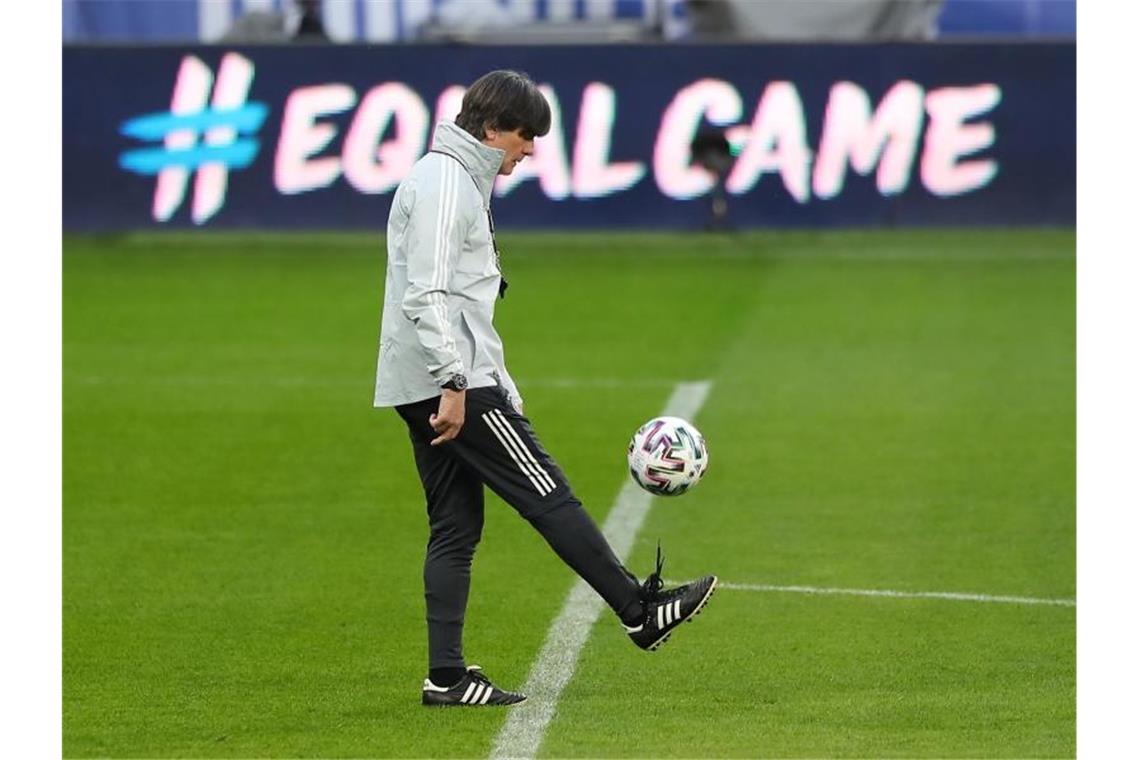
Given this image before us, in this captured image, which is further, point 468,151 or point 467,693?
point 467,693

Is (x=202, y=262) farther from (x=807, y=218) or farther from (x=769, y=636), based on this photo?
(x=769, y=636)

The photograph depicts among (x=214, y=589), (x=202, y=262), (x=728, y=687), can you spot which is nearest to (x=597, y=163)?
(x=202, y=262)

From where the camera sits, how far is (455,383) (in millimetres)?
6508

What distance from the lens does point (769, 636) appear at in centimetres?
793

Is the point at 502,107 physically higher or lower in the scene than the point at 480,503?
higher

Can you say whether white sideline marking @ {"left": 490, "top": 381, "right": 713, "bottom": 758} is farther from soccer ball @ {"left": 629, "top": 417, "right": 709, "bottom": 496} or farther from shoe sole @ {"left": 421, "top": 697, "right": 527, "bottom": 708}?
soccer ball @ {"left": 629, "top": 417, "right": 709, "bottom": 496}

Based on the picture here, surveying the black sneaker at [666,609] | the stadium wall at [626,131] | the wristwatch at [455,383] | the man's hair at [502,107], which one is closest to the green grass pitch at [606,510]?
the black sneaker at [666,609]

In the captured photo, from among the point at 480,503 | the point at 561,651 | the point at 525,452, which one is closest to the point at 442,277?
the point at 525,452

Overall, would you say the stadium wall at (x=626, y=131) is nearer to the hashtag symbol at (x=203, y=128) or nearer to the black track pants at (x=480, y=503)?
the hashtag symbol at (x=203, y=128)

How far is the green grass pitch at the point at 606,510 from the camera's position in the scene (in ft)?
22.3

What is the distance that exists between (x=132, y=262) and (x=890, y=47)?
756cm

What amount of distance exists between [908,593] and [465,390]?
275cm

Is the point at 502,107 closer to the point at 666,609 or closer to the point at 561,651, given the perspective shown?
the point at 666,609

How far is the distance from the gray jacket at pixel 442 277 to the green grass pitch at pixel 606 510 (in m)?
1.04
